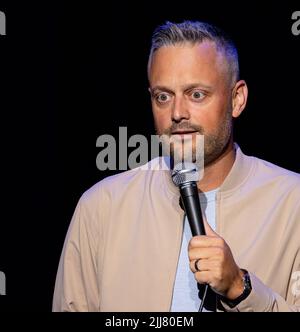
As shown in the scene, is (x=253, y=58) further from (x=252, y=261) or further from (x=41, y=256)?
(x=41, y=256)

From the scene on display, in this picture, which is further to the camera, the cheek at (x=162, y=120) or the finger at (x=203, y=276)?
the cheek at (x=162, y=120)

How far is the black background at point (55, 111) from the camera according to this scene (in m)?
2.42

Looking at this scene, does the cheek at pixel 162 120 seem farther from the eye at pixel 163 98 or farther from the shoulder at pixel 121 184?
the shoulder at pixel 121 184

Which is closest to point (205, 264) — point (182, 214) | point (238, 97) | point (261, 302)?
point (261, 302)

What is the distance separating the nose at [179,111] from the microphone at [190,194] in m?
0.23

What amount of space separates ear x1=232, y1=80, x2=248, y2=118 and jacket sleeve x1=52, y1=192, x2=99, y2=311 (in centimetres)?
61

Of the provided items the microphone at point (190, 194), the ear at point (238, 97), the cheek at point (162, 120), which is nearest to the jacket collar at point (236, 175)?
the ear at point (238, 97)

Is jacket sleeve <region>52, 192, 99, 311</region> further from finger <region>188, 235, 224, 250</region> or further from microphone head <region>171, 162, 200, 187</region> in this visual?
finger <region>188, 235, 224, 250</region>

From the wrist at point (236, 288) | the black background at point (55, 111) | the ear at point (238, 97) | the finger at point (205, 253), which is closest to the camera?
the finger at point (205, 253)

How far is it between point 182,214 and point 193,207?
18.1 inches

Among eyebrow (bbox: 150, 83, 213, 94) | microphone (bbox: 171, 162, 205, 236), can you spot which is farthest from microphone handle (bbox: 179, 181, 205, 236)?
eyebrow (bbox: 150, 83, 213, 94)

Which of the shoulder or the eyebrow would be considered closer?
the eyebrow

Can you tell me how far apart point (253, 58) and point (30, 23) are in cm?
98

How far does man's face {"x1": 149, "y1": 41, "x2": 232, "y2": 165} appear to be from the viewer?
1.75 metres
